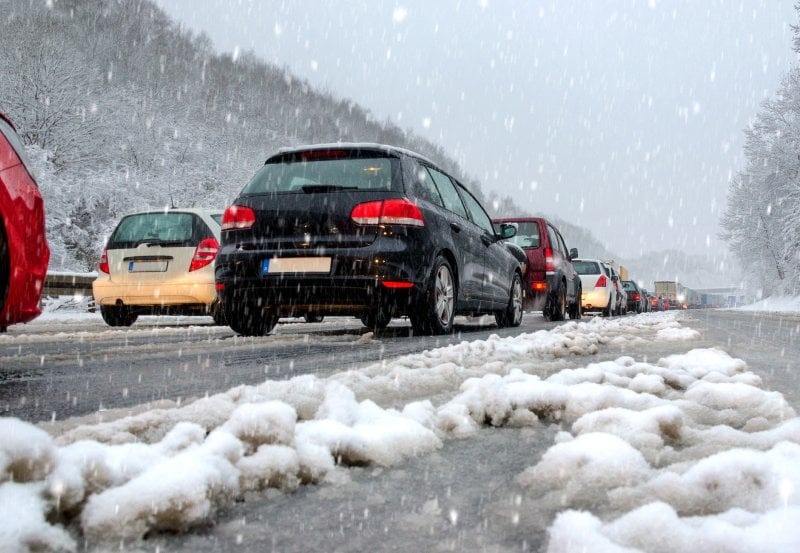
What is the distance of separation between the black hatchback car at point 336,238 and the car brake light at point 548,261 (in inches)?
228

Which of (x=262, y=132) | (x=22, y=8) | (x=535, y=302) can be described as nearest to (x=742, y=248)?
(x=262, y=132)

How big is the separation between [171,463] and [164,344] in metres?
4.63

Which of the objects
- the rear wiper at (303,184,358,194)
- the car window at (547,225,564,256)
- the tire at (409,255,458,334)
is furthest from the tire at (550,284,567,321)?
the rear wiper at (303,184,358,194)

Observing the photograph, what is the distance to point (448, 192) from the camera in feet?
25.3

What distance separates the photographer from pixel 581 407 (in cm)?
232

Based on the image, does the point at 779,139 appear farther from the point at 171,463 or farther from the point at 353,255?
the point at 171,463

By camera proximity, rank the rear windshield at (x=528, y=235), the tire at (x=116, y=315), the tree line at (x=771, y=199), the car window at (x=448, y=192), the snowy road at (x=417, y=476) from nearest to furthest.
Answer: the snowy road at (x=417, y=476)
the car window at (x=448, y=192)
the tire at (x=116, y=315)
the rear windshield at (x=528, y=235)
the tree line at (x=771, y=199)

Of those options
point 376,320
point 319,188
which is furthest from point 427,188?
point 376,320

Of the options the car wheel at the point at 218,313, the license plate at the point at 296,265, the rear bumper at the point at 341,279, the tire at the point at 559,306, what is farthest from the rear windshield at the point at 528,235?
the license plate at the point at 296,265

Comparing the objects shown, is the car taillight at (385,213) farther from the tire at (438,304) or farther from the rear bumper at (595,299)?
the rear bumper at (595,299)

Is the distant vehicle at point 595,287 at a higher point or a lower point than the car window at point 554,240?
lower

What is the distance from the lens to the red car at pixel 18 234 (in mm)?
3500

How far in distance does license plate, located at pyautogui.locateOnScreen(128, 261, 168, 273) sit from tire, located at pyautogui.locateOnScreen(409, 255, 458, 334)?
365 cm

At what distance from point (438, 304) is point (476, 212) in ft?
7.43
